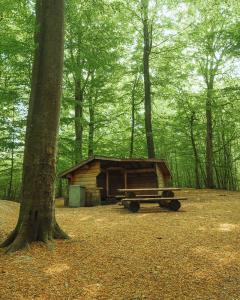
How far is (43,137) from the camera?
604cm

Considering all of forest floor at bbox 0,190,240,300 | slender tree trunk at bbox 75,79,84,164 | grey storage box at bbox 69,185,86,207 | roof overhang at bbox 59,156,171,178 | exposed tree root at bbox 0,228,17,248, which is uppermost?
slender tree trunk at bbox 75,79,84,164

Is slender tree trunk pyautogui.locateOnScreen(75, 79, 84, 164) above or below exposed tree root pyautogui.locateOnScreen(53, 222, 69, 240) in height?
above

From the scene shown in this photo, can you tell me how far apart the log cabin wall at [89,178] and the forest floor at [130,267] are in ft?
30.0

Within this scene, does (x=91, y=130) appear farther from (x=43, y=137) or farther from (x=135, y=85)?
(x=43, y=137)

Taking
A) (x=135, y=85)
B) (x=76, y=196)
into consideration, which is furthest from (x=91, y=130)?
(x=76, y=196)

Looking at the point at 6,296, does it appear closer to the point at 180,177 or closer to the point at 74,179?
the point at 74,179

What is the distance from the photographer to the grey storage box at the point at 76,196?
1573 cm

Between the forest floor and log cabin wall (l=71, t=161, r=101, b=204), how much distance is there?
9.13m

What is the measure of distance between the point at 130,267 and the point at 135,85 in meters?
23.2

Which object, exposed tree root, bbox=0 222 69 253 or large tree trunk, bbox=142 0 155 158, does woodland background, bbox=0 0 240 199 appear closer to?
large tree trunk, bbox=142 0 155 158

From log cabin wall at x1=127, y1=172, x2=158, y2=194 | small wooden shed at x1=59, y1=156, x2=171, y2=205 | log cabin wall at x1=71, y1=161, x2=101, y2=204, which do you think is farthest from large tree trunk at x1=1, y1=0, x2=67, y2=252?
log cabin wall at x1=127, y1=172, x2=158, y2=194

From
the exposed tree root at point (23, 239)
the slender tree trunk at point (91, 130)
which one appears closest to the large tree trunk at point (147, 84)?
the slender tree trunk at point (91, 130)

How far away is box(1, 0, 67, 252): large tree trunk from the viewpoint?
19.1 ft

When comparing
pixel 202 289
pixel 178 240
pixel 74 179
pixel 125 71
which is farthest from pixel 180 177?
pixel 202 289
